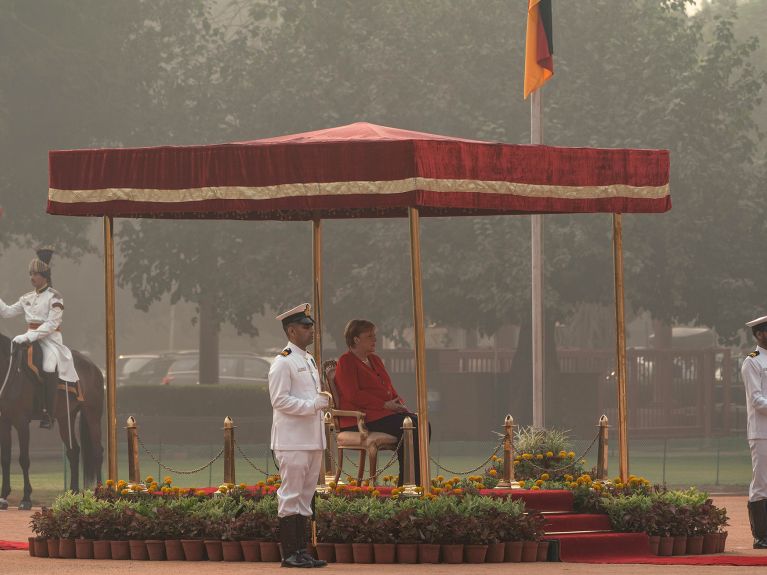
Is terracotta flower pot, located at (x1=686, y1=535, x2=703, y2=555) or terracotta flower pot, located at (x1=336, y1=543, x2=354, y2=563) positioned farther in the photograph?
terracotta flower pot, located at (x1=686, y1=535, x2=703, y2=555)

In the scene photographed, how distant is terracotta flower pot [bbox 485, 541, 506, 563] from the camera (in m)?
15.9

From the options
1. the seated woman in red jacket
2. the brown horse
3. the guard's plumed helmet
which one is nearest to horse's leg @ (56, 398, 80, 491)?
the brown horse

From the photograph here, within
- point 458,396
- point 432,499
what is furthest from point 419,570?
point 458,396

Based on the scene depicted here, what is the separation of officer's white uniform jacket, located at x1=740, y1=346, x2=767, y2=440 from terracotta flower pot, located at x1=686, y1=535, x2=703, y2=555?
1155mm

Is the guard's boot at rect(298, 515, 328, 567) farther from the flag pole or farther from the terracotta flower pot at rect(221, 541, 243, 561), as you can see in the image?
the flag pole

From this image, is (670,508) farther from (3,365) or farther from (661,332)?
(661,332)

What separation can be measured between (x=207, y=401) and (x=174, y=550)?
90.4 feet

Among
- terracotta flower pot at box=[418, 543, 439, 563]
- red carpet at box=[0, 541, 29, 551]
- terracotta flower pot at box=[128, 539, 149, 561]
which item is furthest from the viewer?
red carpet at box=[0, 541, 29, 551]

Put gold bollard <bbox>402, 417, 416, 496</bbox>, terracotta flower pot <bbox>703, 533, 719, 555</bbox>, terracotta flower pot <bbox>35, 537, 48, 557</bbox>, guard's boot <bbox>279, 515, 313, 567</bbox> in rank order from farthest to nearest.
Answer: terracotta flower pot <bbox>703, 533, 719, 555</bbox> → terracotta flower pot <bbox>35, 537, 48, 557</bbox> → gold bollard <bbox>402, 417, 416, 496</bbox> → guard's boot <bbox>279, 515, 313, 567</bbox>

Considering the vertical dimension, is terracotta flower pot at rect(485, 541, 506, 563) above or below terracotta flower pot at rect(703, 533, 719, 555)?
above

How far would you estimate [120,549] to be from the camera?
1670cm

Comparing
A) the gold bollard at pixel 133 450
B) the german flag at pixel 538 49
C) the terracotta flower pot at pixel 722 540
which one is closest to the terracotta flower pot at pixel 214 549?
the gold bollard at pixel 133 450

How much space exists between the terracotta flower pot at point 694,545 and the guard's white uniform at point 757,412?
0.76m

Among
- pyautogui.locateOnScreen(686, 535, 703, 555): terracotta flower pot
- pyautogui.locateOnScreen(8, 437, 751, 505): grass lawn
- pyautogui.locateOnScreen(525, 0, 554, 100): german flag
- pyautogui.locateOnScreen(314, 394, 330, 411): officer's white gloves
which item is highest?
pyautogui.locateOnScreen(525, 0, 554, 100): german flag
